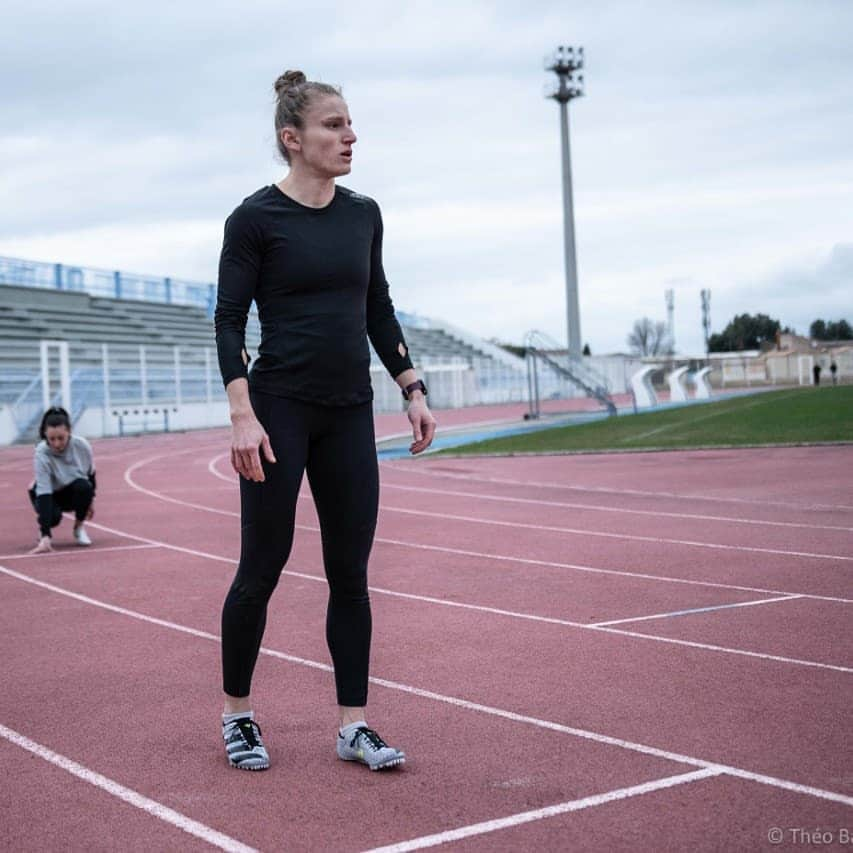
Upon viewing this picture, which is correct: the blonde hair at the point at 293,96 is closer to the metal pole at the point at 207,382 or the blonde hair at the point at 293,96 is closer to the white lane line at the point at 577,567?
the white lane line at the point at 577,567

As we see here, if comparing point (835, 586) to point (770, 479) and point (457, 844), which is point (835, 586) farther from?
point (770, 479)

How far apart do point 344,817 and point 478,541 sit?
6.74 metres

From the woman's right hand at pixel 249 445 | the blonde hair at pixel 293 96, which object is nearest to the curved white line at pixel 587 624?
the woman's right hand at pixel 249 445

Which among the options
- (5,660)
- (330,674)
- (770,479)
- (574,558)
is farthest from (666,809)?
(770,479)

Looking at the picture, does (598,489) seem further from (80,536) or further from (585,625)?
(585,625)

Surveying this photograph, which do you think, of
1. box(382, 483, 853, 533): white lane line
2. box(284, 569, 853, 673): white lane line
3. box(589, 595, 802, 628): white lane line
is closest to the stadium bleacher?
box(382, 483, 853, 533): white lane line

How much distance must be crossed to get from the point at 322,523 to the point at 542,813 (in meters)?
1.18

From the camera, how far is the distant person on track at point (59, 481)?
1061cm

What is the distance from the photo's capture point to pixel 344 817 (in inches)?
140

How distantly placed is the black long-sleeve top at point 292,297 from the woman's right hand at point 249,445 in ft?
0.52

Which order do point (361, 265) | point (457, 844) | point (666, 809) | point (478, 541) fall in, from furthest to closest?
point (478, 541) → point (361, 265) → point (666, 809) → point (457, 844)

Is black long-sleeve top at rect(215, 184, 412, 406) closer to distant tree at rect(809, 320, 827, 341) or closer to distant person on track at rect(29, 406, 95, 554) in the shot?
distant person on track at rect(29, 406, 95, 554)

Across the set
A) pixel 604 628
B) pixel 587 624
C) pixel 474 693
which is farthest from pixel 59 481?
pixel 474 693

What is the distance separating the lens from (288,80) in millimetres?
4129
